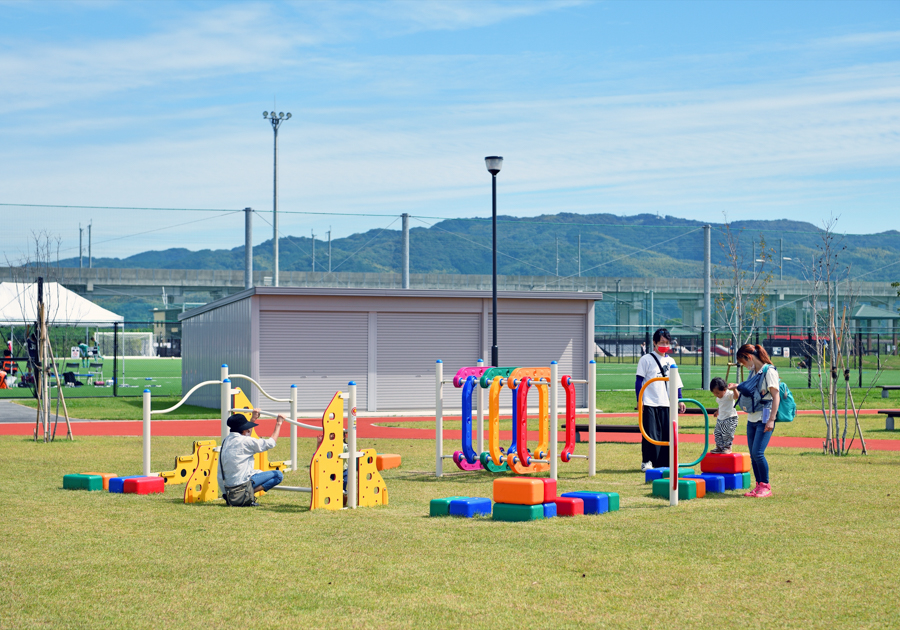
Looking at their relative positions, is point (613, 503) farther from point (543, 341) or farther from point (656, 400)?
point (543, 341)

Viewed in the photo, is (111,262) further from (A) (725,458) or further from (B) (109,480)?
(A) (725,458)

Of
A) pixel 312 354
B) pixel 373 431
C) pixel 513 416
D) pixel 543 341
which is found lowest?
pixel 373 431

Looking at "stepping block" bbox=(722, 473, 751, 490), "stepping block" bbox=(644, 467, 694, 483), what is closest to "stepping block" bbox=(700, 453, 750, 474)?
"stepping block" bbox=(722, 473, 751, 490)

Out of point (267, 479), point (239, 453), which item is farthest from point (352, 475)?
point (239, 453)

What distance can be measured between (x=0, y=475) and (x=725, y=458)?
868cm

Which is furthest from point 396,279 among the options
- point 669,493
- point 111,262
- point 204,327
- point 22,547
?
point 22,547

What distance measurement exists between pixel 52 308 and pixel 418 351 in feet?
50.3

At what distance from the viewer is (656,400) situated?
12.2 metres

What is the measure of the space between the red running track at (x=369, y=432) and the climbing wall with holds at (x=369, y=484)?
6.05 m

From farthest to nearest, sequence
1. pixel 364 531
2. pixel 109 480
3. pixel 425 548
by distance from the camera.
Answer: pixel 109 480, pixel 364 531, pixel 425 548

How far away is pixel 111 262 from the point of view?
40062 mm

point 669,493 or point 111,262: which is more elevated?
point 111,262

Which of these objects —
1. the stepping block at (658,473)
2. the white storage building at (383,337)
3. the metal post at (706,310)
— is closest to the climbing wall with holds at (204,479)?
Result: the stepping block at (658,473)

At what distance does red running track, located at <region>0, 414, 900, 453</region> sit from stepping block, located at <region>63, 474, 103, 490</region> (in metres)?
6.42
